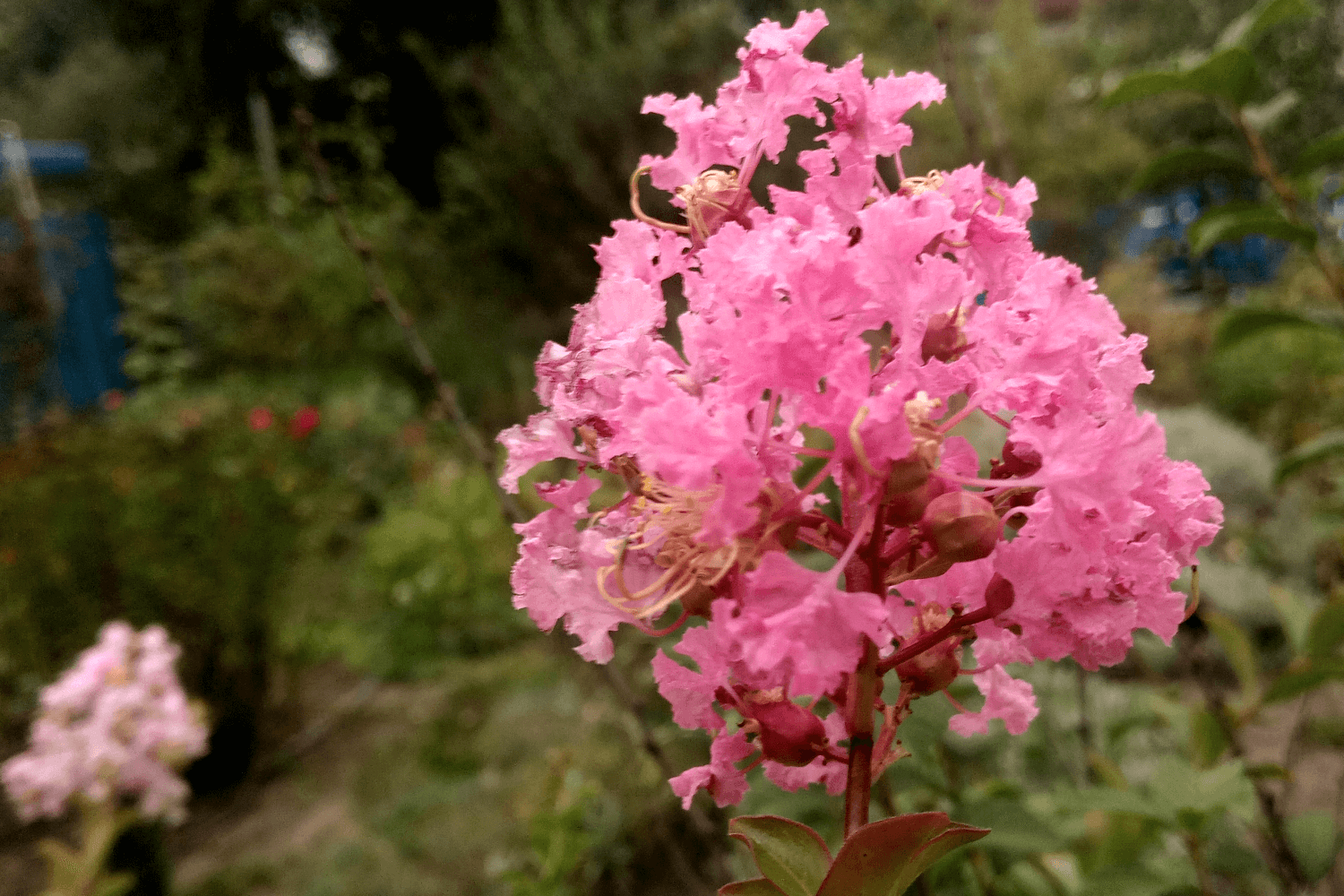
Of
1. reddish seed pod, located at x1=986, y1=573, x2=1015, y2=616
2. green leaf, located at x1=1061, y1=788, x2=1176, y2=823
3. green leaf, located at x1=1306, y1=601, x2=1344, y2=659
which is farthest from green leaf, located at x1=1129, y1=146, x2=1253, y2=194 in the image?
reddish seed pod, located at x1=986, y1=573, x2=1015, y2=616

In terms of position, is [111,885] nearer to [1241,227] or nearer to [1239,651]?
[1239,651]

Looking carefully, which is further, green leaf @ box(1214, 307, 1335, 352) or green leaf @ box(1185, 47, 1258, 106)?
green leaf @ box(1214, 307, 1335, 352)

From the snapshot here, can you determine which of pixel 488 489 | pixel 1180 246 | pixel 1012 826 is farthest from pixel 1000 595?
pixel 1180 246

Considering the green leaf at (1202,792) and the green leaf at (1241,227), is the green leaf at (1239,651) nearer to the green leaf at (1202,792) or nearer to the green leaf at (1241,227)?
the green leaf at (1202,792)

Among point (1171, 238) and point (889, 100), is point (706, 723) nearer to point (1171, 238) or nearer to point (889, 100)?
point (889, 100)

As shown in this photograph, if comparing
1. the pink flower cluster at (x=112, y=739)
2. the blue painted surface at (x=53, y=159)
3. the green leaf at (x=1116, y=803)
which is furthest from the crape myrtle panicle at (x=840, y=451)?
the blue painted surface at (x=53, y=159)

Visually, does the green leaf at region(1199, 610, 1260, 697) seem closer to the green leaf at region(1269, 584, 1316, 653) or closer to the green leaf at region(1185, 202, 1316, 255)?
the green leaf at region(1269, 584, 1316, 653)
